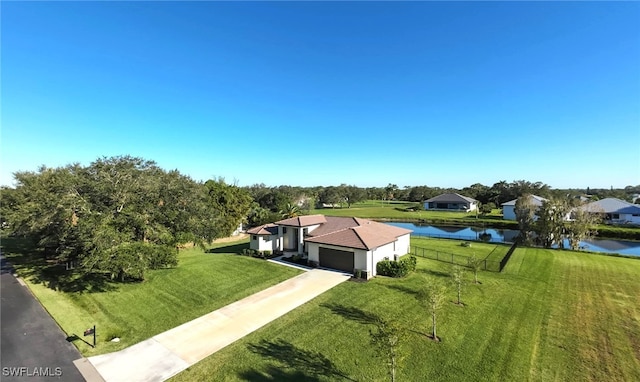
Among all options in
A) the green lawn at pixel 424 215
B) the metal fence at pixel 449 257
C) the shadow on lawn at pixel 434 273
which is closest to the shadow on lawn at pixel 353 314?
the shadow on lawn at pixel 434 273

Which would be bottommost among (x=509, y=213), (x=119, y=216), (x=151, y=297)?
(x=151, y=297)

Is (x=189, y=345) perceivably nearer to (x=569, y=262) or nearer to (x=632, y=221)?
(x=569, y=262)

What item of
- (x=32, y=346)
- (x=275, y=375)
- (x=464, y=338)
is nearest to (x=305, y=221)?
(x=464, y=338)

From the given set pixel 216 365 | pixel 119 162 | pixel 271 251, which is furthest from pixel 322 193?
pixel 216 365

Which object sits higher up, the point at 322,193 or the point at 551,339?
the point at 322,193

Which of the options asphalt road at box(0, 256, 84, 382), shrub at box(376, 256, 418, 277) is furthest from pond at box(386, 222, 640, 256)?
asphalt road at box(0, 256, 84, 382)

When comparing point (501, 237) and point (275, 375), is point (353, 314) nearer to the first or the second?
point (275, 375)
